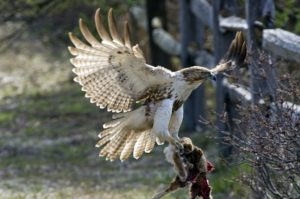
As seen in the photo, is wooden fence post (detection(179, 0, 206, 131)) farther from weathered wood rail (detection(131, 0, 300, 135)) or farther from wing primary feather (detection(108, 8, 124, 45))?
wing primary feather (detection(108, 8, 124, 45))

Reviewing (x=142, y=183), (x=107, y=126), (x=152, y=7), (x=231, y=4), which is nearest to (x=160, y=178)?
(x=142, y=183)

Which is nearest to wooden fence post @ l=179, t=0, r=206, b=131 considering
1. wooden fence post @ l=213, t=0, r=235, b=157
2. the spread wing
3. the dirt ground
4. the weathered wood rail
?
the weathered wood rail

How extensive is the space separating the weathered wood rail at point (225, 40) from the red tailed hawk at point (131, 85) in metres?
0.48

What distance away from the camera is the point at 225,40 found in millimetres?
12180

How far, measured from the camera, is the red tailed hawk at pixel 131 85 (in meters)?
7.65

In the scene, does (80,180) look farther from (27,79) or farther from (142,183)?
(27,79)

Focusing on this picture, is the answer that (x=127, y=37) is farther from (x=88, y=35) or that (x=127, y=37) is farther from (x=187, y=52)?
(x=187, y=52)

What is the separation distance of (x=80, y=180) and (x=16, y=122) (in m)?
5.73

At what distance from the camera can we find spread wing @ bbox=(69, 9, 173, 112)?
25.4 ft

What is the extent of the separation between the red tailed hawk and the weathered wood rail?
48 centimetres

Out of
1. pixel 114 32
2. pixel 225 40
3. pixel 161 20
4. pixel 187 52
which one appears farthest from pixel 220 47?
pixel 161 20

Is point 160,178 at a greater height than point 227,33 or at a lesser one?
lesser

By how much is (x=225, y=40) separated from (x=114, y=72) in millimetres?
4414

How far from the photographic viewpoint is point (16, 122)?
18.1m
